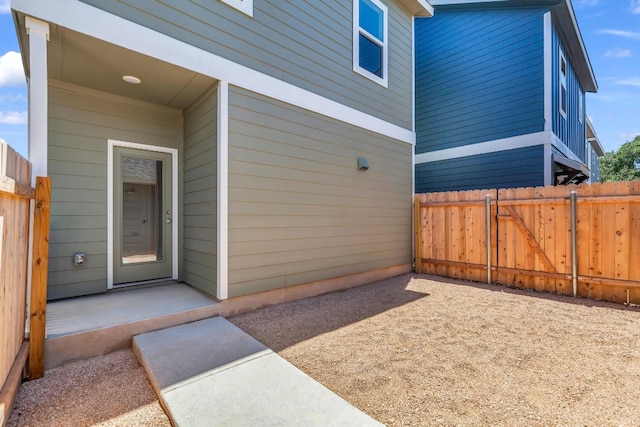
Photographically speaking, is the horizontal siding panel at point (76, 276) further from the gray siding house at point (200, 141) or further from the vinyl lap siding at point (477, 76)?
the vinyl lap siding at point (477, 76)

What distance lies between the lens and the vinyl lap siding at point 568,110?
270 inches

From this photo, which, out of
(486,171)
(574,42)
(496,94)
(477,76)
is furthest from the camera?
(574,42)

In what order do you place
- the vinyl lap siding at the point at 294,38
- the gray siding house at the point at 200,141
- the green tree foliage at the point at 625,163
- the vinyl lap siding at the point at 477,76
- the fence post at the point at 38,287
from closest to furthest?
the fence post at the point at 38,287
the gray siding house at the point at 200,141
the vinyl lap siding at the point at 294,38
the vinyl lap siding at the point at 477,76
the green tree foliage at the point at 625,163

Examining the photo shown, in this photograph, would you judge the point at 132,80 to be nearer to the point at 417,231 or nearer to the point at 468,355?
the point at 468,355

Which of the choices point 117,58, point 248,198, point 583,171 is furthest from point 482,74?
point 117,58

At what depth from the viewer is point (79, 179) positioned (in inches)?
137

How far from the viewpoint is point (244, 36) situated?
3.60 metres

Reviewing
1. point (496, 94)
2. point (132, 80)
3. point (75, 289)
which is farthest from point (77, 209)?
point (496, 94)

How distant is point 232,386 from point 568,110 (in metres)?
10.7

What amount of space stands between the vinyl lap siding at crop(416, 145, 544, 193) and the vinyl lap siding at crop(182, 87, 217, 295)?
6.55 meters

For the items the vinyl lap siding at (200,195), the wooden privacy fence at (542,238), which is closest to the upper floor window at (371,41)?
the wooden privacy fence at (542,238)

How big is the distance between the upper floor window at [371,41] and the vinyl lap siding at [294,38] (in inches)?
6.5

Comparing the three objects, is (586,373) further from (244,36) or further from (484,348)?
(244,36)

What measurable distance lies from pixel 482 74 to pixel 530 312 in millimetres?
6239
